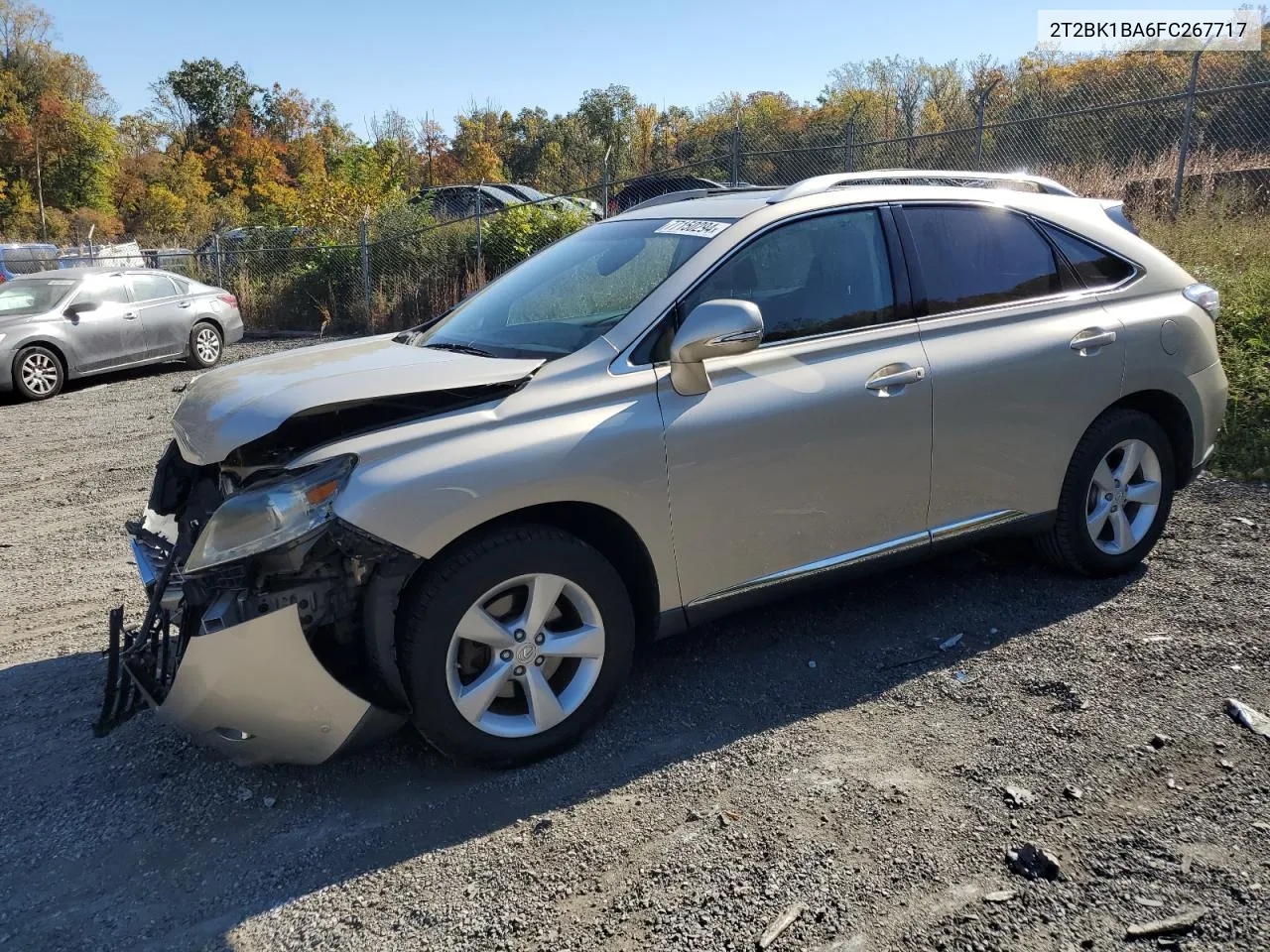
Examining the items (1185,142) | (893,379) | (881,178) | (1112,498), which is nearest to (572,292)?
(893,379)

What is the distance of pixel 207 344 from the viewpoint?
14352mm

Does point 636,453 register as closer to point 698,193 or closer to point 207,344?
point 698,193

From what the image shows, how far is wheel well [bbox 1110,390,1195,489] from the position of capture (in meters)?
4.54

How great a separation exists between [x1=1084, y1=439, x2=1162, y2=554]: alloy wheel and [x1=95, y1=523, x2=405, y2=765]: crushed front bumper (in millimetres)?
3253

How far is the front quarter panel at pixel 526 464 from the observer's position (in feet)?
9.47

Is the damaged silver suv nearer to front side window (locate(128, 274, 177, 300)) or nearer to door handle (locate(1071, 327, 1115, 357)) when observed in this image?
door handle (locate(1071, 327, 1115, 357))

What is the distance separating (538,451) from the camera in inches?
122

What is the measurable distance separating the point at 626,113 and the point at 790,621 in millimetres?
55646

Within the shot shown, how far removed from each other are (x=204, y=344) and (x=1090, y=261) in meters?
13.0

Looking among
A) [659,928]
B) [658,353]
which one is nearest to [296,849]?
[659,928]

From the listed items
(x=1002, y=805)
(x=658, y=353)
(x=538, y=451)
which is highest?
(x=658, y=353)

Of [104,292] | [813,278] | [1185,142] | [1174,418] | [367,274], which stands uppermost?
[1185,142]

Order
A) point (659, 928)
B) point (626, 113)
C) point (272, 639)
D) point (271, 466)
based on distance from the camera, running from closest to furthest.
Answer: point (659, 928), point (272, 639), point (271, 466), point (626, 113)

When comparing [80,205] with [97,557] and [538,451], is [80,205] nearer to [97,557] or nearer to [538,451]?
[97,557]
